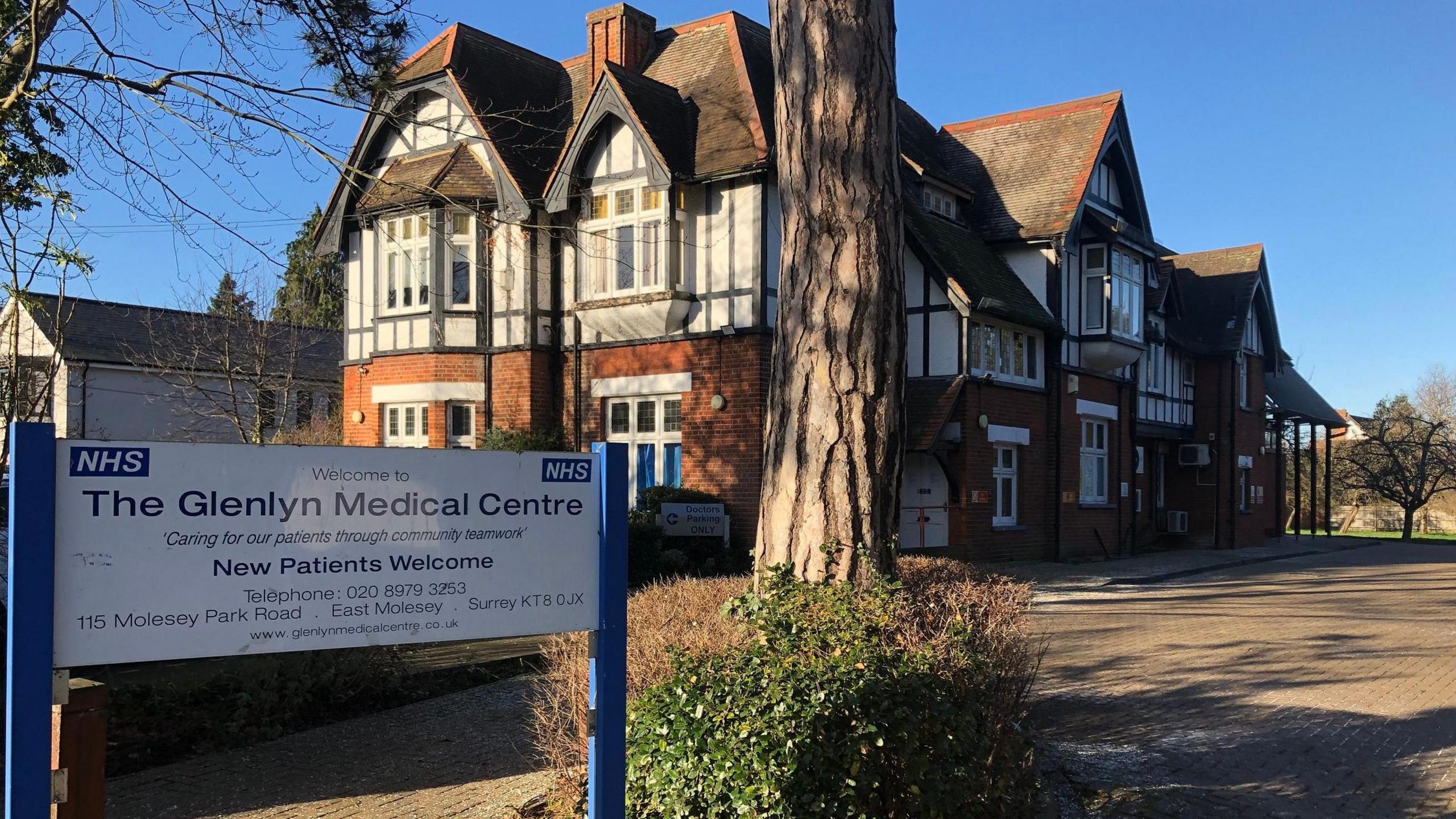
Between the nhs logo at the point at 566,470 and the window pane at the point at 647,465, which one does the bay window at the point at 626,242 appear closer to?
the window pane at the point at 647,465

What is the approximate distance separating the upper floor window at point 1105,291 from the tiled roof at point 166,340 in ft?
60.6

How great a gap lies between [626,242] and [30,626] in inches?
642

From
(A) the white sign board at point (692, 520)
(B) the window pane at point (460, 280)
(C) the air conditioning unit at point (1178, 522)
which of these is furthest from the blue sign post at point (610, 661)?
(C) the air conditioning unit at point (1178, 522)

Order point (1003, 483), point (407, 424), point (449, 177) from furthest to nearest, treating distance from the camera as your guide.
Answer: point (1003, 483) → point (407, 424) → point (449, 177)

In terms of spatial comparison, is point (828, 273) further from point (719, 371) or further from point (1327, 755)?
point (719, 371)

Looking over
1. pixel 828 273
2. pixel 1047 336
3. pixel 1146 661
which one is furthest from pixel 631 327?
pixel 828 273

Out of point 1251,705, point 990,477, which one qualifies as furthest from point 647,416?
point 1251,705

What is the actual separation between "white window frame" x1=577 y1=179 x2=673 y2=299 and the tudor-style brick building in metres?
0.05

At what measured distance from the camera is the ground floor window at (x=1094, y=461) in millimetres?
24312

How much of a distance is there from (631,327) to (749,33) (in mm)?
5915

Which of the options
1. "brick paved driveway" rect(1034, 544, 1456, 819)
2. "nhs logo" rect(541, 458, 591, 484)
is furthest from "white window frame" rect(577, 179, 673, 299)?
"nhs logo" rect(541, 458, 591, 484)

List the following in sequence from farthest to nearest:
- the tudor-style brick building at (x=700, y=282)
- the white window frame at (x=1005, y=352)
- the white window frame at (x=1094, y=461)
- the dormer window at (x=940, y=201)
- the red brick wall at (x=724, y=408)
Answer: the white window frame at (x=1094, y=461) < the dormer window at (x=940, y=201) < the white window frame at (x=1005, y=352) < the tudor-style brick building at (x=700, y=282) < the red brick wall at (x=724, y=408)

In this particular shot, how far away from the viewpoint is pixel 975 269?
20.9 meters

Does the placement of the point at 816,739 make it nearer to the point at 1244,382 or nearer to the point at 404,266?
the point at 404,266
